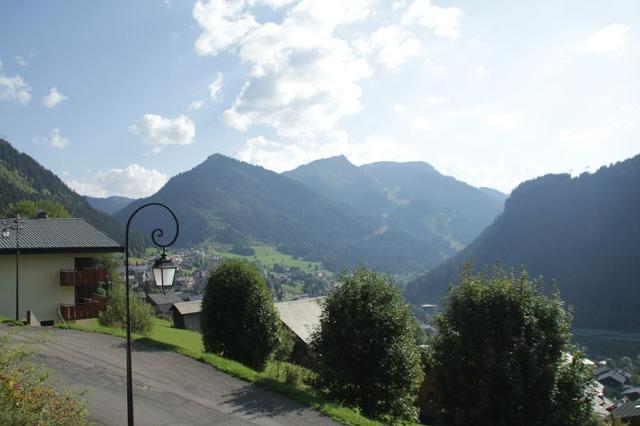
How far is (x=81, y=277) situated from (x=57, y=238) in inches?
131

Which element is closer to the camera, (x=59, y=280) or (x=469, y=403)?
(x=469, y=403)

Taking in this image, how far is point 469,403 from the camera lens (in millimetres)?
17891

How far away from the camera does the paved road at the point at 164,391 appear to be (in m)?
14.2

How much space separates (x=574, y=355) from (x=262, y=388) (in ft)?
38.0

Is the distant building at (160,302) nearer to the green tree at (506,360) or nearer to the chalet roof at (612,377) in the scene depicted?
the green tree at (506,360)

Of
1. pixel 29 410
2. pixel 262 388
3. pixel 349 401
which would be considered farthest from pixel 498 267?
pixel 29 410

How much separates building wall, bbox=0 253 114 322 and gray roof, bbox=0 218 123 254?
2.40 ft

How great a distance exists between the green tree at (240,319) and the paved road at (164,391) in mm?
3475

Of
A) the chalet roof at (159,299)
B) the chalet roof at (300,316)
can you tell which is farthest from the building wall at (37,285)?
the chalet roof at (159,299)

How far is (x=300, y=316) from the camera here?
40.8 meters

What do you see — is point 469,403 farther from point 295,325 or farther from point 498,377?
point 295,325

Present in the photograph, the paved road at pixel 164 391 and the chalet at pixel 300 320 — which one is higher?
the paved road at pixel 164 391

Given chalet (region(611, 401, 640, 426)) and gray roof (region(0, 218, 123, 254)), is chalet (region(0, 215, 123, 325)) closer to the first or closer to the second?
gray roof (region(0, 218, 123, 254))

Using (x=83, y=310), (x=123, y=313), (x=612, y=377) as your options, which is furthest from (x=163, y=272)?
(x=612, y=377)
